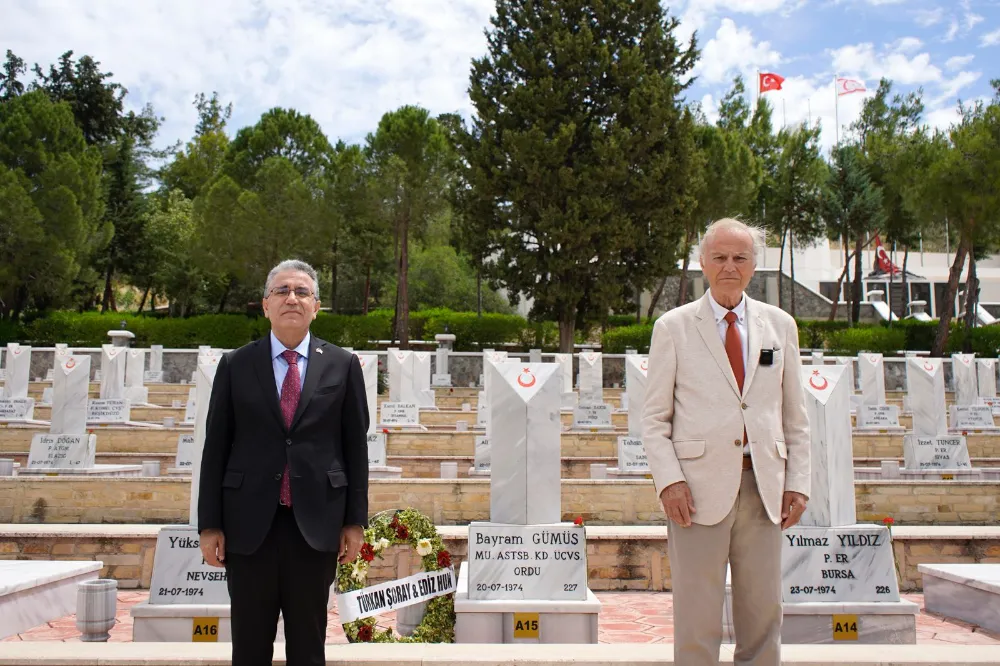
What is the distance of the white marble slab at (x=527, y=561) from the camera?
4.89m

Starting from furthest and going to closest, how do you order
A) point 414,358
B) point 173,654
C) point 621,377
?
point 621,377, point 414,358, point 173,654

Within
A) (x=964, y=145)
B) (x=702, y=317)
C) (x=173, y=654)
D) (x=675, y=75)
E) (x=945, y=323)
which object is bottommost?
(x=173, y=654)

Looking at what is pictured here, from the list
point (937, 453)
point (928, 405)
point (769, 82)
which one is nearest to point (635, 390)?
point (937, 453)

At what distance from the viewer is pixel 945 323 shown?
27734mm

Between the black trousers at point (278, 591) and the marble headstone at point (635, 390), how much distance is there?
849cm

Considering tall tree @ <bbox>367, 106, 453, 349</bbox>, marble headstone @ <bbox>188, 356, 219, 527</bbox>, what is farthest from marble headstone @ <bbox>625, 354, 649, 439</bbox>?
tall tree @ <bbox>367, 106, 453, 349</bbox>

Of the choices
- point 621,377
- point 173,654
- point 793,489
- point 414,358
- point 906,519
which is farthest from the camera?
point 621,377

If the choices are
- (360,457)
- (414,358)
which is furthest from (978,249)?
(360,457)

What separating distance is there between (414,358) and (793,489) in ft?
47.6

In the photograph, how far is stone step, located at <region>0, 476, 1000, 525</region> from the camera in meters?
9.20

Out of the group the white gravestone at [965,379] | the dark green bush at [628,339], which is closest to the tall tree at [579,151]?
the dark green bush at [628,339]

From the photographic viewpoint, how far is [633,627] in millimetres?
5699

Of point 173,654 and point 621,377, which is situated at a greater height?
point 621,377

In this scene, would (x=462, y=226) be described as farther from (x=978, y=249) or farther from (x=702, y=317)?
(x=702, y=317)
